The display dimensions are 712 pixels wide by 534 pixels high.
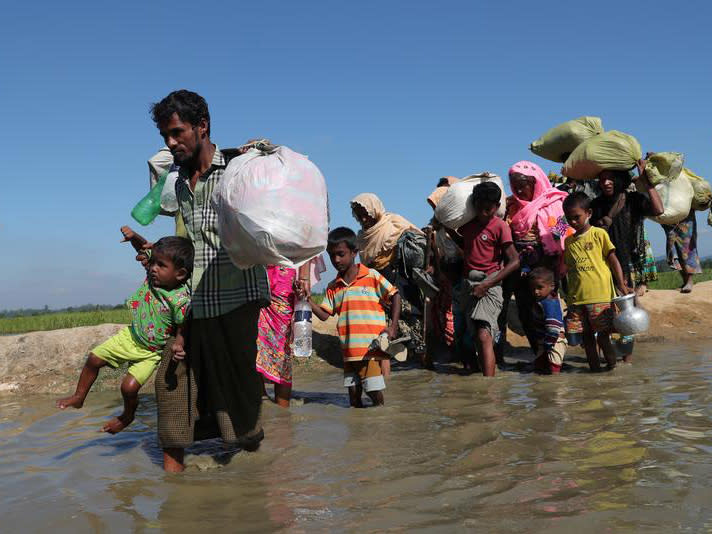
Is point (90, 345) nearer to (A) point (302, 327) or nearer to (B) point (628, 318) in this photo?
(A) point (302, 327)

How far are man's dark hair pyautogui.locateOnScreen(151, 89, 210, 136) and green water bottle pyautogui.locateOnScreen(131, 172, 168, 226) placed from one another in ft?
1.61

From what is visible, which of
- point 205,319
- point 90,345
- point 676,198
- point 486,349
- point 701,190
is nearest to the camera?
point 205,319

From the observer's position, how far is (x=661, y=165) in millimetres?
6406

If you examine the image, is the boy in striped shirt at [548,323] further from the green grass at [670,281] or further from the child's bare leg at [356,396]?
the green grass at [670,281]

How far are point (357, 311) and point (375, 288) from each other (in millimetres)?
219

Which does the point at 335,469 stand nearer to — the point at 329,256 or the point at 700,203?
the point at 329,256

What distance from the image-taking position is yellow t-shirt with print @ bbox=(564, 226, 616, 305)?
582 cm

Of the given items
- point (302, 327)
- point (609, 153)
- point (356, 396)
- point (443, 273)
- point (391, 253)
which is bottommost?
point (356, 396)

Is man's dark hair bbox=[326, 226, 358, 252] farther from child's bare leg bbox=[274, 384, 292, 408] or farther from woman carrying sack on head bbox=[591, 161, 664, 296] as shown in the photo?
woman carrying sack on head bbox=[591, 161, 664, 296]

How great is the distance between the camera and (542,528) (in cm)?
236

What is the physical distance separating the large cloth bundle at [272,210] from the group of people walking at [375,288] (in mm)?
546

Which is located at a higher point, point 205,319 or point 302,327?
point 205,319

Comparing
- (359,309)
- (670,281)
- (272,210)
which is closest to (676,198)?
(359,309)

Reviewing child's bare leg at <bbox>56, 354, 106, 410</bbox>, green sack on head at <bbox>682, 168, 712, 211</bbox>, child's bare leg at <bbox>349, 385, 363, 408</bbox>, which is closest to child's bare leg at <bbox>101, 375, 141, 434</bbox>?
child's bare leg at <bbox>56, 354, 106, 410</bbox>
